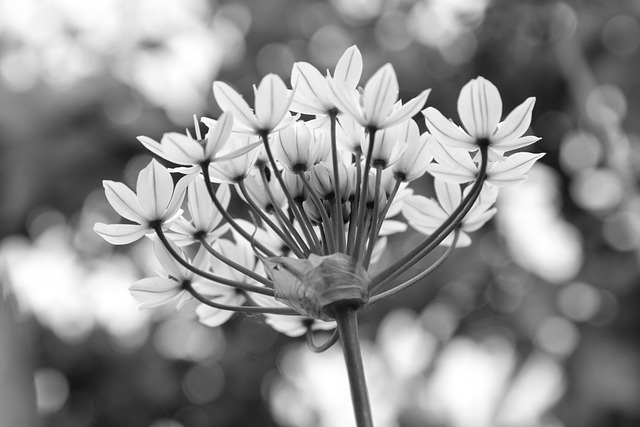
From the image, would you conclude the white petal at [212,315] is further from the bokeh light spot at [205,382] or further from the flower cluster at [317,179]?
the bokeh light spot at [205,382]

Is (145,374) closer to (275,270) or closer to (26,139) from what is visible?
(26,139)

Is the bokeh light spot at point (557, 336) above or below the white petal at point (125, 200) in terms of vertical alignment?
above

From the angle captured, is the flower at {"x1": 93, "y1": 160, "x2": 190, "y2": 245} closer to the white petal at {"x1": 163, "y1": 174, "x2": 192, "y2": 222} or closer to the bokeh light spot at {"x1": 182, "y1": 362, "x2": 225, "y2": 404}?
the white petal at {"x1": 163, "y1": 174, "x2": 192, "y2": 222}

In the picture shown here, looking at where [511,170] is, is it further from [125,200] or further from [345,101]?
[125,200]

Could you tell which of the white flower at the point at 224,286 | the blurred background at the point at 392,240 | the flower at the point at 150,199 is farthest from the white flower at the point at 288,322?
the blurred background at the point at 392,240

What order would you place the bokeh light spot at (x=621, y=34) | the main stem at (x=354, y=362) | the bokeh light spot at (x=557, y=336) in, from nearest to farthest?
the main stem at (x=354, y=362), the bokeh light spot at (x=557, y=336), the bokeh light spot at (x=621, y=34)
